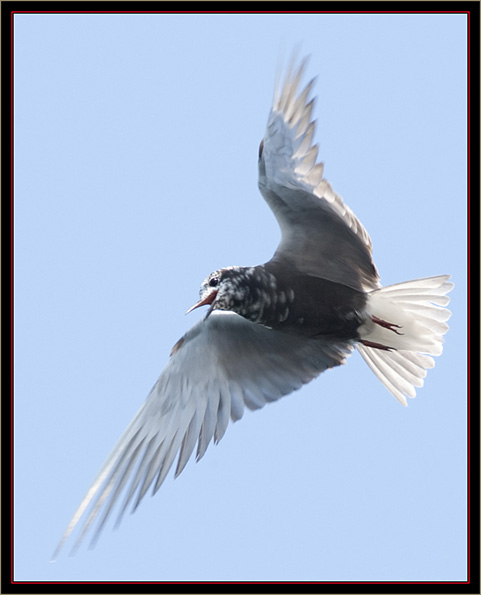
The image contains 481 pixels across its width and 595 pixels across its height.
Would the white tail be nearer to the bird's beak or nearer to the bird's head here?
the bird's head

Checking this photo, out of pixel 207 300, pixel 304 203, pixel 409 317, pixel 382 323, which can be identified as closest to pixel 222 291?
pixel 207 300

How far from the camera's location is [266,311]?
19.2 feet

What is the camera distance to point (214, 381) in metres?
6.32

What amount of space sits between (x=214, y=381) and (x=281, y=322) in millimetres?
628

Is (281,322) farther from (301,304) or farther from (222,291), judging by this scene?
(222,291)

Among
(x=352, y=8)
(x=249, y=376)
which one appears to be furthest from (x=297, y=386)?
(x=352, y=8)

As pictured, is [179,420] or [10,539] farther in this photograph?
[179,420]

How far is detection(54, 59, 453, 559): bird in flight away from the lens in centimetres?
589

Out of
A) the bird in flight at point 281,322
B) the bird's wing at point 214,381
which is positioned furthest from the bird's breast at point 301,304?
the bird's wing at point 214,381

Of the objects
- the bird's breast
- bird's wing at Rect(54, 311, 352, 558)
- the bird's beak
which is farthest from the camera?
bird's wing at Rect(54, 311, 352, 558)

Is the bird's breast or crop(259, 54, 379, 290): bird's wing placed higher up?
crop(259, 54, 379, 290): bird's wing

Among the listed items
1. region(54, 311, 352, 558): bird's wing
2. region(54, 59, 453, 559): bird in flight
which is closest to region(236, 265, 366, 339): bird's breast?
region(54, 59, 453, 559): bird in flight

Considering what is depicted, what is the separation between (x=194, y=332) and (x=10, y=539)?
1542 mm

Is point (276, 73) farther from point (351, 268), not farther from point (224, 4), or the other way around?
point (351, 268)
